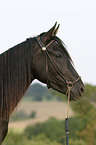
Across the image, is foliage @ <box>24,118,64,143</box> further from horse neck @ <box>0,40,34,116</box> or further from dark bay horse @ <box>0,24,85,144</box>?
horse neck @ <box>0,40,34,116</box>

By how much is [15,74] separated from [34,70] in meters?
0.27

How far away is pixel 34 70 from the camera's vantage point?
10.4 feet

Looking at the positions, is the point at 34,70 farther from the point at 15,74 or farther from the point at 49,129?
the point at 49,129

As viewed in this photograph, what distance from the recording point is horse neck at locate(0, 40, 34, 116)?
9.74ft

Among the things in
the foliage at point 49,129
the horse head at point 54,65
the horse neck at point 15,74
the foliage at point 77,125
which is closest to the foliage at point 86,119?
the foliage at point 77,125

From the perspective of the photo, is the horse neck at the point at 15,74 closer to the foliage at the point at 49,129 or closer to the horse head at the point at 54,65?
the horse head at the point at 54,65

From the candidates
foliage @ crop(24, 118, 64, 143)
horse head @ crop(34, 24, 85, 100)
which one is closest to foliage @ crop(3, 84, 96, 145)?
foliage @ crop(24, 118, 64, 143)

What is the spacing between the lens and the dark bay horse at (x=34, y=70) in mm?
2977

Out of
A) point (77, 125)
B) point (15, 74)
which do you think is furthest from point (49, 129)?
point (15, 74)

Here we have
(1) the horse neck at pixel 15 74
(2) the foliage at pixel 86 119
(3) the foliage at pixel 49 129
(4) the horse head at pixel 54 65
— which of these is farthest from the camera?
(3) the foliage at pixel 49 129

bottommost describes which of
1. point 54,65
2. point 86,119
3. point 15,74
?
point 15,74

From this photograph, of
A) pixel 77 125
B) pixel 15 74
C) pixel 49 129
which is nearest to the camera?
pixel 15 74

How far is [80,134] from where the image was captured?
30.4 metres

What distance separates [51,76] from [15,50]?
577 millimetres
